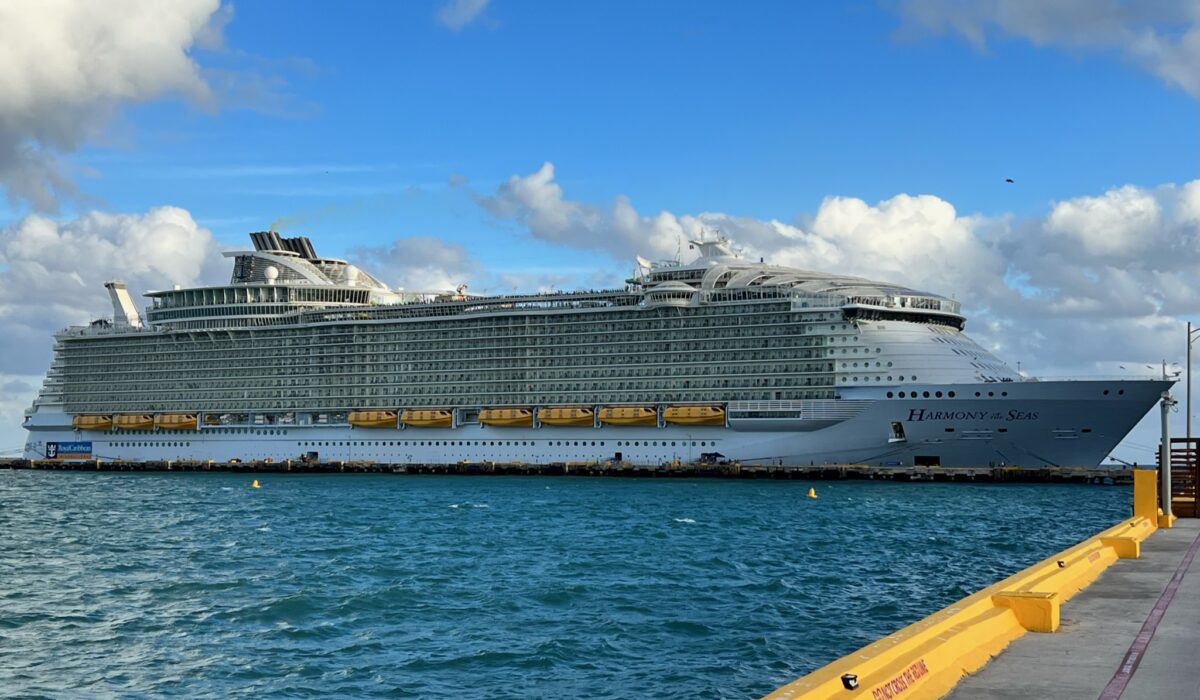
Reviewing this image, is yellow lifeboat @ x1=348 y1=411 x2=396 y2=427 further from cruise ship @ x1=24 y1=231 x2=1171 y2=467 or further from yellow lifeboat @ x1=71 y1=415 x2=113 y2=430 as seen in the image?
yellow lifeboat @ x1=71 y1=415 x2=113 y2=430

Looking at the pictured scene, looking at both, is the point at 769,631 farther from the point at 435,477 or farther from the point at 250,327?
the point at 250,327

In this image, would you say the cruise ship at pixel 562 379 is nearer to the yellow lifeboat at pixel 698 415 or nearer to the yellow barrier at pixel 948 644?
the yellow lifeboat at pixel 698 415

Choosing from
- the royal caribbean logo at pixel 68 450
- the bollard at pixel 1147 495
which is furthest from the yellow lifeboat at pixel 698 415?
the royal caribbean logo at pixel 68 450

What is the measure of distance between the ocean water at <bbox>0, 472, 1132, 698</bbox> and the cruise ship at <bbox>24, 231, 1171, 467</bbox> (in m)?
16.0

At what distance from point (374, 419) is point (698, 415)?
85.6 ft

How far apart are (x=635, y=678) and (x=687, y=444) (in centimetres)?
5770

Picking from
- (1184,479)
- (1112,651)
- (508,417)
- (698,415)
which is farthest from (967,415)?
(1112,651)

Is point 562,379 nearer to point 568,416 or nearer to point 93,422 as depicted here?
point 568,416

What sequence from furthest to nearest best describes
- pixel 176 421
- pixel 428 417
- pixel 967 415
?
1. pixel 176 421
2. pixel 428 417
3. pixel 967 415

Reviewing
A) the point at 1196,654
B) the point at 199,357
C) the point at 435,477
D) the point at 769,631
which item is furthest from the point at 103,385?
the point at 1196,654

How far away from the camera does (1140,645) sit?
42.9 feet

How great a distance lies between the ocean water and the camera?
62.4 ft

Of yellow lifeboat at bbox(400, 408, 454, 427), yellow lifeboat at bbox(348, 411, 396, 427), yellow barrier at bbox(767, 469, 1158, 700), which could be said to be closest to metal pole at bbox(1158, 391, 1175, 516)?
yellow barrier at bbox(767, 469, 1158, 700)

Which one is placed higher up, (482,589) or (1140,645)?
(1140,645)
